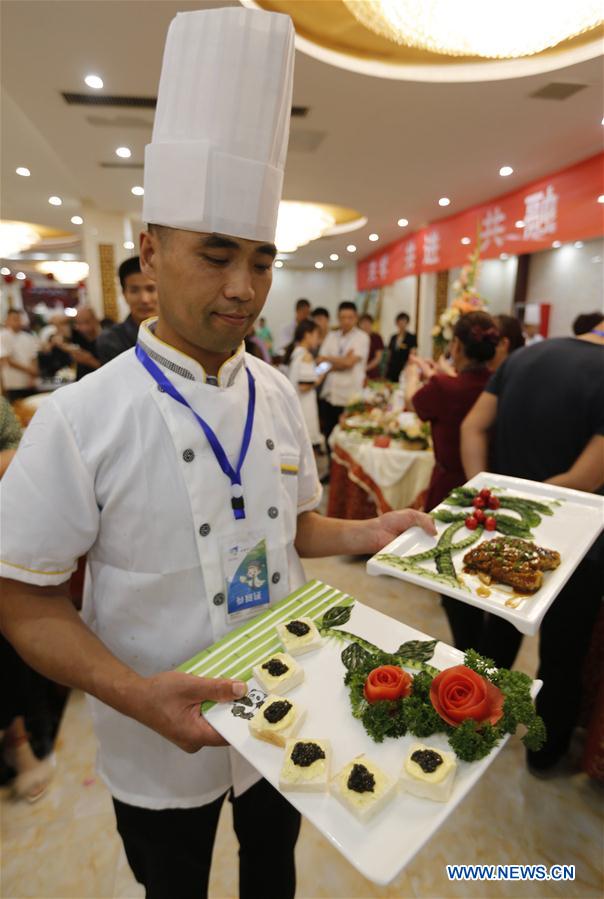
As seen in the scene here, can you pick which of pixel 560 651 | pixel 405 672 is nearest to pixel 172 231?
pixel 405 672

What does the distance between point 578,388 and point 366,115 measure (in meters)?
3.69

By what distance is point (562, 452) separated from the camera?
2008 mm

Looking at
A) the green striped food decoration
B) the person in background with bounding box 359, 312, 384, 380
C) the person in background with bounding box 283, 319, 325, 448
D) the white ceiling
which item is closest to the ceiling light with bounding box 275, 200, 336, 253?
the white ceiling

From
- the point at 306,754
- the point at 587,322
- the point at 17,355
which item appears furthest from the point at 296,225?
the point at 306,754

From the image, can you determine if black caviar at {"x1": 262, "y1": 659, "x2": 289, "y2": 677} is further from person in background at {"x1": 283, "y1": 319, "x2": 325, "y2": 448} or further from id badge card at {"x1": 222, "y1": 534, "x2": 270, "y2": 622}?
person in background at {"x1": 283, "y1": 319, "x2": 325, "y2": 448}

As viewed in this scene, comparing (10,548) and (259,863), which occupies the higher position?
(10,548)

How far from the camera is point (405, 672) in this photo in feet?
3.11

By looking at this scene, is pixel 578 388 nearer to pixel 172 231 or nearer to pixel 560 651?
pixel 560 651

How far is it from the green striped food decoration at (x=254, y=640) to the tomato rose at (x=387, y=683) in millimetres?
190

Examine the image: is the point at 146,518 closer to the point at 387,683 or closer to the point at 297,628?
the point at 297,628

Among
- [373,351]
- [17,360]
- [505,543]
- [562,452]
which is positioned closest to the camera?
[505,543]

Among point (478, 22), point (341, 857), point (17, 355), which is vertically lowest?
point (341, 857)

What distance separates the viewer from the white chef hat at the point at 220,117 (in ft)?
2.97

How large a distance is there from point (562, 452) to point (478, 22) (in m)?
1.69
